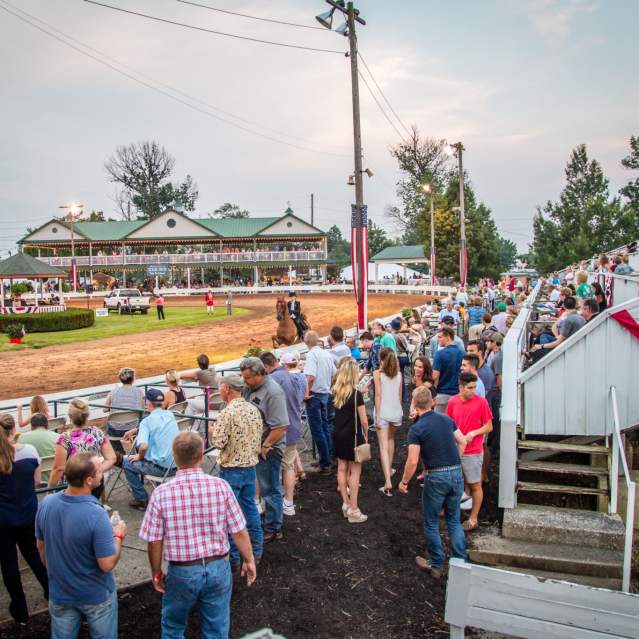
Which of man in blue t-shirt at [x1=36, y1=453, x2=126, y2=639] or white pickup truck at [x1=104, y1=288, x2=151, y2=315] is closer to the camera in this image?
man in blue t-shirt at [x1=36, y1=453, x2=126, y2=639]

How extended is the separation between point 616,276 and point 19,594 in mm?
12767

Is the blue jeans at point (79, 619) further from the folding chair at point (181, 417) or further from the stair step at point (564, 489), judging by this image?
the stair step at point (564, 489)

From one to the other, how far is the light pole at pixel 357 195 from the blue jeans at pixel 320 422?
8.31 m

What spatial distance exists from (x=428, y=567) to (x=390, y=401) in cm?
242

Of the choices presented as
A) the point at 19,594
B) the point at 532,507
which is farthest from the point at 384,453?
the point at 19,594

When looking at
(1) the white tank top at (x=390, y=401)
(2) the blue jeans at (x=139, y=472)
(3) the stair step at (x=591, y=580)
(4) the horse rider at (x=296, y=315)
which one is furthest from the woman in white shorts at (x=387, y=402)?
(4) the horse rider at (x=296, y=315)

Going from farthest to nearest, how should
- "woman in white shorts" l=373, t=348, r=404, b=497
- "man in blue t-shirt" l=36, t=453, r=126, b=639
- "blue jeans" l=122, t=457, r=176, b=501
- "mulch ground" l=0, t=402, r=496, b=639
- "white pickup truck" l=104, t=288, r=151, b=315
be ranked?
"white pickup truck" l=104, t=288, r=151, b=315 < "woman in white shorts" l=373, t=348, r=404, b=497 < "blue jeans" l=122, t=457, r=176, b=501 < "mulch ground" l=0, t=402, r=496, b=639 < "man in blue t-shirt" l=36, t=453, r=126, b=639

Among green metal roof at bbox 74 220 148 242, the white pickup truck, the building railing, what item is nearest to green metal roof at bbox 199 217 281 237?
the building railing

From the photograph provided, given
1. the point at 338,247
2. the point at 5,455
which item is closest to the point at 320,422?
the point at 5,455

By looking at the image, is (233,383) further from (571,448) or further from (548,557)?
(571,448)

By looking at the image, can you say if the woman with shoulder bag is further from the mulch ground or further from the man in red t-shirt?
the man in red t-shirt

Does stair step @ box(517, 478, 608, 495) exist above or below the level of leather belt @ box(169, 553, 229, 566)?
below

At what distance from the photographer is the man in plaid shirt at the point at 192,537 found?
348cm

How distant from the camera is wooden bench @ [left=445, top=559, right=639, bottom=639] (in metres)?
3.23
